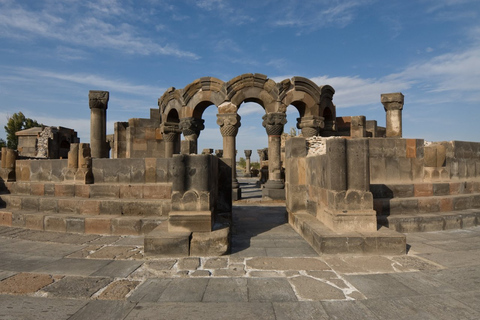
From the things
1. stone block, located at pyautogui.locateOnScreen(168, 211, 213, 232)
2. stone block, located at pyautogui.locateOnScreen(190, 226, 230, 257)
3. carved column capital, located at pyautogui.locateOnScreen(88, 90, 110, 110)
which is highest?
carved column capital, located at pyautogui.locateOnScreen(88, 90, 110, 110)

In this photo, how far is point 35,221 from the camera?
5523mm

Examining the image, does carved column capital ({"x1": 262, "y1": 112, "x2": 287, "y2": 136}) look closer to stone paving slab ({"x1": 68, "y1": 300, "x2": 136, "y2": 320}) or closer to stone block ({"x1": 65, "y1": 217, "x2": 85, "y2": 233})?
stone block ({"x1": 65, "y1": 217, "x2": 85, "y2": 233})

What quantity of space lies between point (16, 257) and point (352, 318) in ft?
14.5

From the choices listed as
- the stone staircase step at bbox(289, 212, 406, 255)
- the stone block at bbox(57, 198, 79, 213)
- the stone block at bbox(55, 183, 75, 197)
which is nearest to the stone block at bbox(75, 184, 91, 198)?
the stone block at bbox(55, 183, 75, 197)

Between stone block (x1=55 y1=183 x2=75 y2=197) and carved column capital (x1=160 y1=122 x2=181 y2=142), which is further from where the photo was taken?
carved column capital (x1=160 y1=122 x2=181 y2=142)

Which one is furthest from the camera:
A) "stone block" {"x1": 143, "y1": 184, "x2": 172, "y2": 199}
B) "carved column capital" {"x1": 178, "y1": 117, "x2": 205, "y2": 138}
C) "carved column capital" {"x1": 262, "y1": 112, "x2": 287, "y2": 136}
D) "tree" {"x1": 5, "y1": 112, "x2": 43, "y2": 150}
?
"tree" {"x1": 5, "y1": 112, "x2": 43, "y2": 150}

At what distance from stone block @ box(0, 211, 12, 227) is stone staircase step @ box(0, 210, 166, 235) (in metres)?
0.34

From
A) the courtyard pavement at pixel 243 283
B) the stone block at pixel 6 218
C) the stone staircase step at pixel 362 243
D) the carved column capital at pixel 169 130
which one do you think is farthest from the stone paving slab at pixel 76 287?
the carved column capital at pixel 169 130

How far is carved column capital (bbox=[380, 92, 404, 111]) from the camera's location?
10898 mm

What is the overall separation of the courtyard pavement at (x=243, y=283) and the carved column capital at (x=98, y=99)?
5699mm

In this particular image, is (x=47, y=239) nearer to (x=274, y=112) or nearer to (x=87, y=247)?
(x=87, y=247)

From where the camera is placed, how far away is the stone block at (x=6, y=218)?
5832mm

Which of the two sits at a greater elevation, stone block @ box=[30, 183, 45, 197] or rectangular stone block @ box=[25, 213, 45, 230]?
stone block @ box=[30, 183, 45, 197]

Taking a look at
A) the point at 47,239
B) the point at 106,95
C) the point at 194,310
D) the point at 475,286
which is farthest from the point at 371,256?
the point at 106,95
